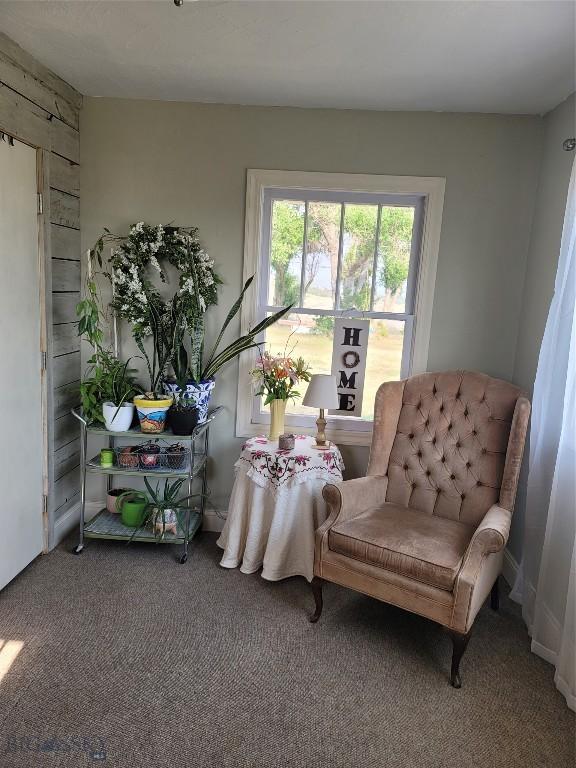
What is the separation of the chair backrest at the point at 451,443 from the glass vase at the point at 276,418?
1.76ft

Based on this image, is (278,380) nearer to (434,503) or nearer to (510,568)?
(434,503)

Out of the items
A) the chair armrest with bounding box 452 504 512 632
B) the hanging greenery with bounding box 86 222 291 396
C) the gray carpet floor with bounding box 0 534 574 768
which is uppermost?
the hanging greenery with bounding box 86 222 291 396

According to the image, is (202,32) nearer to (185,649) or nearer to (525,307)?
(525,307)

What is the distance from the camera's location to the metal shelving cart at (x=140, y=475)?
291 cm

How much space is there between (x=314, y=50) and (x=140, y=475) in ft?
7.17

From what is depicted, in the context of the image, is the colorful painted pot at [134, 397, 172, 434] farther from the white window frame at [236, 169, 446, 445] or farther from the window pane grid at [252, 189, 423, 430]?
the window pane grid at [252, 189, 423, 430]

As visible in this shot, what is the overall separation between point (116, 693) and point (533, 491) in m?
1.93

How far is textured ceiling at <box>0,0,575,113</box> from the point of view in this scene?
6.47 feet

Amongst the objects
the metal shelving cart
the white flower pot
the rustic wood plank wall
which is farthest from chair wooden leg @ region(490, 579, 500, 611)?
the rustic wood plank wall

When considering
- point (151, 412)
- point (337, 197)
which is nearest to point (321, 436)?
point (151, 412)

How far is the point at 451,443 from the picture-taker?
2.76 m

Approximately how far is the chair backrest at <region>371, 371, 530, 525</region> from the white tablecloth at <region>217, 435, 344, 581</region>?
36 centimetres

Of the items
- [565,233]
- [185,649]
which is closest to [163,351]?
[185,649]

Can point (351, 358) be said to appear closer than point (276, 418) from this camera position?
No
